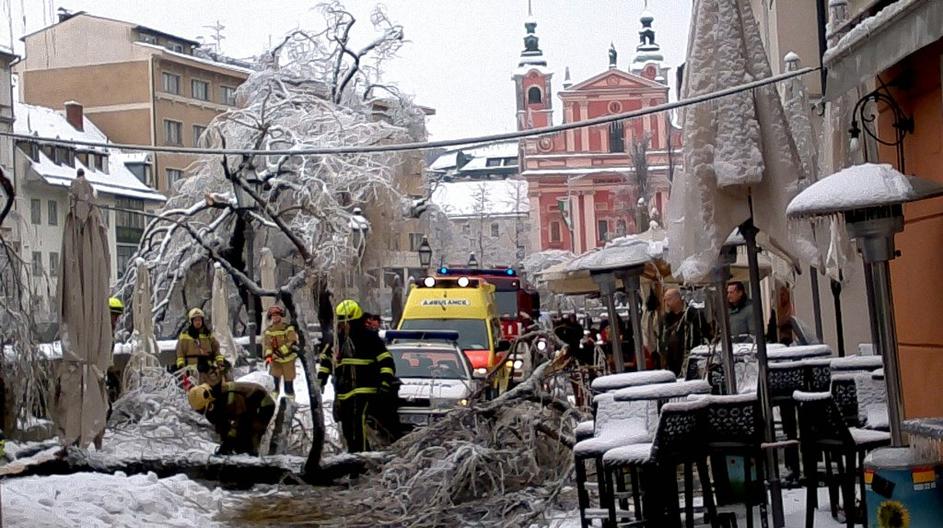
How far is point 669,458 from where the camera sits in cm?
836

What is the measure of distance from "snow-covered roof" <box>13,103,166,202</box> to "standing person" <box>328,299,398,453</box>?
152 feet

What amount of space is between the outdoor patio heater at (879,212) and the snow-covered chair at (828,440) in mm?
1044

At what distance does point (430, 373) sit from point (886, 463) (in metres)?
13.3

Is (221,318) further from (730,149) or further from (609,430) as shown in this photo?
(730,149)

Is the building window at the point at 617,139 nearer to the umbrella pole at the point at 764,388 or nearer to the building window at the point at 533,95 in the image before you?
the building window at the point at 533,95

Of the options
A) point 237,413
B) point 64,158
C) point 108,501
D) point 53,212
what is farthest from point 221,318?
point 64,158

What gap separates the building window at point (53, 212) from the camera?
64.9 meters

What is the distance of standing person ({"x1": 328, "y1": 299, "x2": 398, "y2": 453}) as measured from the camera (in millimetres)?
16047

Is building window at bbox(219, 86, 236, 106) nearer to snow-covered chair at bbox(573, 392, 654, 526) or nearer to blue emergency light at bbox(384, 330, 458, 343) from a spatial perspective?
blue emergency light at bbox(384, 330, 458, 343)

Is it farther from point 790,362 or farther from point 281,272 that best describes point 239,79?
point 790,362

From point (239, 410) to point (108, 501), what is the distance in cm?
391

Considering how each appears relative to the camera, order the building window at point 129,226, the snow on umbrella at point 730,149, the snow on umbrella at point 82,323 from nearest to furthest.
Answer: the snow on umbrella at point 730,149 < the snow on umbrella at point 82,323 < the building window at point 129,226

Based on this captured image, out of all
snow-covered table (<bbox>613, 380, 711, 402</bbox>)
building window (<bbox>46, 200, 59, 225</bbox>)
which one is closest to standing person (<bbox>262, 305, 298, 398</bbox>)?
snow-covered table (<bbox>613, 380, 711, 402</bbox>)

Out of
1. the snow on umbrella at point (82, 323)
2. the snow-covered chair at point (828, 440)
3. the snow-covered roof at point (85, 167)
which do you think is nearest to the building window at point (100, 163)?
the snow-covered roof at point (85, 167)
